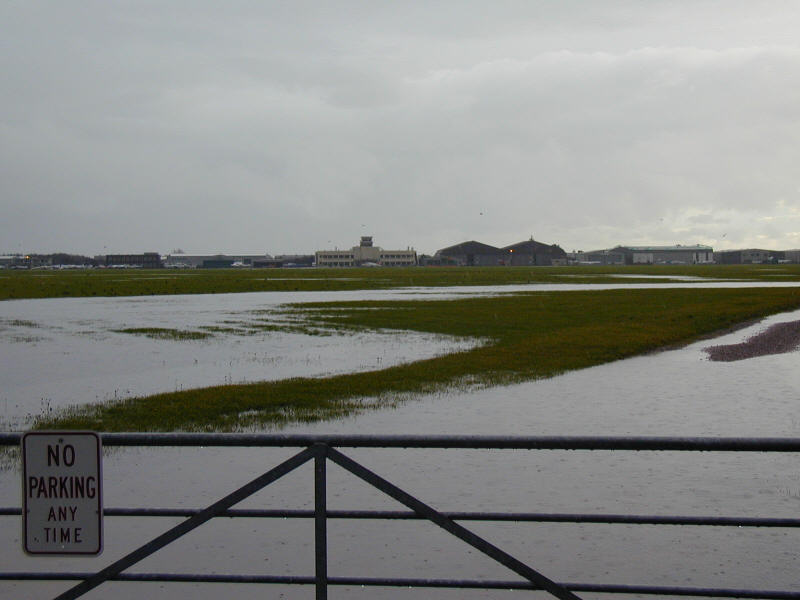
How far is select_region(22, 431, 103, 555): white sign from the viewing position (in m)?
5.47

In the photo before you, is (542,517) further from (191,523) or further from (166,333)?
(166,333)

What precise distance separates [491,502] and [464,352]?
2129 centimetres

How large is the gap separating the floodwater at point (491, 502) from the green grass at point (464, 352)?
98.1 inches

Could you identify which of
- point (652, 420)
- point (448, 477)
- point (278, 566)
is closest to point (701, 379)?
point (652, 420)

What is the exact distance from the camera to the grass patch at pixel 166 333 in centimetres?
4022

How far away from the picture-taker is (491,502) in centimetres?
1311

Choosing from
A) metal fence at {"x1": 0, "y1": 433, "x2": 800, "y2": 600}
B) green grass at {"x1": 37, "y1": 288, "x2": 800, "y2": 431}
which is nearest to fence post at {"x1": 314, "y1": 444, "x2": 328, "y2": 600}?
metal fence at {"x1": 0, "y1": 433, "x2": 800, "y2": 600}

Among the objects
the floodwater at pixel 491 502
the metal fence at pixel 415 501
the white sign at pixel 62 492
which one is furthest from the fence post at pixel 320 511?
the floodwater at pixel 491 502

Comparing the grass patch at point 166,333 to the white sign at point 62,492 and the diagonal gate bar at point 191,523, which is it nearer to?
the diagonal gate bar at point 191,523

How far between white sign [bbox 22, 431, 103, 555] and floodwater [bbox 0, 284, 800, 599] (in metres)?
4.93

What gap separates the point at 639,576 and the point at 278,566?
4244 mm

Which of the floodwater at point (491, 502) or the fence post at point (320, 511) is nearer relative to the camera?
the fence post at point (320, 511)

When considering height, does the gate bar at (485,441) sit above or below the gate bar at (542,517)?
above

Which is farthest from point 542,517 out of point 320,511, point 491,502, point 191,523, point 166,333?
point 166,333
